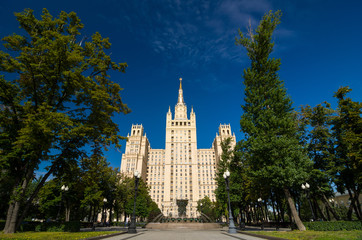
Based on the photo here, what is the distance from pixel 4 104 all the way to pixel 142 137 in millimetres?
101750

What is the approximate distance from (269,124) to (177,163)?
8493cm

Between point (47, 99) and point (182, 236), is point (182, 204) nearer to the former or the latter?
point (182, 236)

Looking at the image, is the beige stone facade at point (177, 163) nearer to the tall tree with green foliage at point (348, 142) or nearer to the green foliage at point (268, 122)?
the tall tree with green foliage at point (348, 142)

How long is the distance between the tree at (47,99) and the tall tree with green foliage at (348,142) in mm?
21820

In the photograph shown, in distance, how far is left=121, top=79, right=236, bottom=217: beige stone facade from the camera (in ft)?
303

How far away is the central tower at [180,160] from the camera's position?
91.6 m

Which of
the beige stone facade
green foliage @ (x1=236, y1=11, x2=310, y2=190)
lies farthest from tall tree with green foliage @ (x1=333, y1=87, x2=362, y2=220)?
the beige stone facade

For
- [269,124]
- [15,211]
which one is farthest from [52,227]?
[269,124]

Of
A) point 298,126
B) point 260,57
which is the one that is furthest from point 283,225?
point 260,57

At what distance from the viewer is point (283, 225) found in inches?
987

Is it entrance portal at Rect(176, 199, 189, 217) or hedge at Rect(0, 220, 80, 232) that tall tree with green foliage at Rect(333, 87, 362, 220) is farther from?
hedge at Rect(0, 220, 80, 232)

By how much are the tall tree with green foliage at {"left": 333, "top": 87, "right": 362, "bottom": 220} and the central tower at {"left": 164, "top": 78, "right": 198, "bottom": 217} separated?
76.3 metres

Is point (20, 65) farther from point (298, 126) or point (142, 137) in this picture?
point (142, 137)

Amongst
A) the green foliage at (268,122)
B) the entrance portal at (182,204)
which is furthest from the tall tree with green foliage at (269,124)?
the entrance portal at (182,204)
